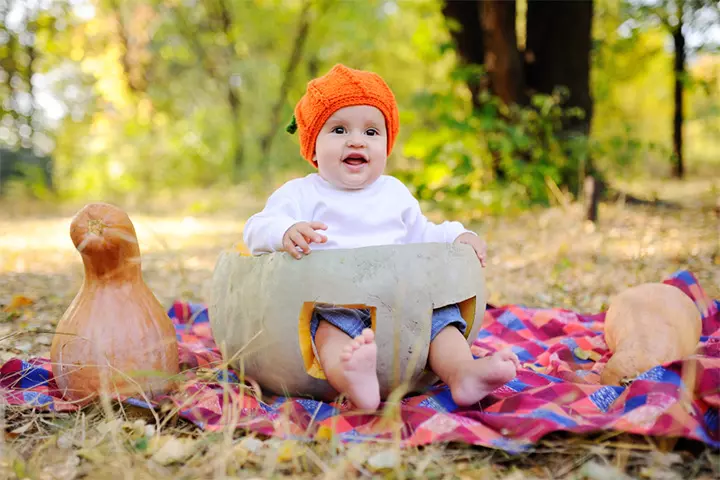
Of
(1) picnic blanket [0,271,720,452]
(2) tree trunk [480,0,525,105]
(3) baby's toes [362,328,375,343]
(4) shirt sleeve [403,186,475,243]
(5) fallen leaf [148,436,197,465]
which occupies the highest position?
(2) tree trunk [480,0,525,105]

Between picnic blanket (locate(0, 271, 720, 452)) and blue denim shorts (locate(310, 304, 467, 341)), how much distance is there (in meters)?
0.21

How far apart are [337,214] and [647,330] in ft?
3.70

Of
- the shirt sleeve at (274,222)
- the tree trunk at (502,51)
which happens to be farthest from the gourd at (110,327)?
the tree trunk at (502,51)

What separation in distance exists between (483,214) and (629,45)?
3516mm

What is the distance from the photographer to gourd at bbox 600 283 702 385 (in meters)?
2.02

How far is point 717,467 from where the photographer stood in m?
1.39

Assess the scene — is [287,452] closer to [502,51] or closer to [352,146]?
[352,146]

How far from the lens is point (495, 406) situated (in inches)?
67.9

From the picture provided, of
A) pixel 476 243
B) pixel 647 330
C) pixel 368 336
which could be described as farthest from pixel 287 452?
pixel 647 330

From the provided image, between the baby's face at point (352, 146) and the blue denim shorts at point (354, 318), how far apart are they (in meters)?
0.45

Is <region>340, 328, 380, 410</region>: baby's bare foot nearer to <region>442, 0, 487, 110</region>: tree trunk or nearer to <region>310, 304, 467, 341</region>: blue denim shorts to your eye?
<region>310, 304, 467, 341</region>: blue denim shorts

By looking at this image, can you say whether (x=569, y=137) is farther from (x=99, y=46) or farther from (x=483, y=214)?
(x=99, y=46)

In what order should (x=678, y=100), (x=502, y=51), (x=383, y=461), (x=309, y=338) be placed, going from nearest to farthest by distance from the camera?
(x=383, y=461)
(x=309, y=338)
(x=502, y=51)
(x=678, y=100)

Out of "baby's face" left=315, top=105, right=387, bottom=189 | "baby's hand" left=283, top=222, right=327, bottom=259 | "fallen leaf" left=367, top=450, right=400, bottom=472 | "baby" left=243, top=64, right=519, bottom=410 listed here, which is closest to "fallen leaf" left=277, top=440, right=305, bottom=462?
"fallen leaf" left=367, top=450, right=400, bottom=472
